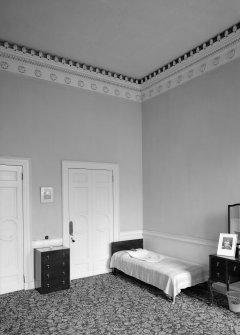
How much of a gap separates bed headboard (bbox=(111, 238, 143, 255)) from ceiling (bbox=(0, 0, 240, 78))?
140 inches

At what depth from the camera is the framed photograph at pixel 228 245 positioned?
14.1ft

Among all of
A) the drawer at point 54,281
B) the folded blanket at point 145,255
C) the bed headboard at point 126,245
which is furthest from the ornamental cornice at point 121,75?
the drawer at point 54,281

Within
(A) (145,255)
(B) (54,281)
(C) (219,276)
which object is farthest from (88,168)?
(C) (219,276)

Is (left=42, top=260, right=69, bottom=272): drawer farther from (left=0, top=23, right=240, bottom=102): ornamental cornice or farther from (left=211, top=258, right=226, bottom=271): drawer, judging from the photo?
(left=0, top=23, right=240, bottom=102): ornamental cornice

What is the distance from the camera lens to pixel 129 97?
6.52 metres

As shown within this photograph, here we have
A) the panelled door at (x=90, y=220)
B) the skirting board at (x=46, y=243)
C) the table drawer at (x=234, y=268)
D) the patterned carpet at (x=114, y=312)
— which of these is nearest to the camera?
the patterned carpet at (x=114, y=312)

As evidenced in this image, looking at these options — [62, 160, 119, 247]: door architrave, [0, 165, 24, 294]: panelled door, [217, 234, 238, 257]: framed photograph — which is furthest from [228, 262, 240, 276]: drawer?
[0, 165, 24, 294]: panelled door

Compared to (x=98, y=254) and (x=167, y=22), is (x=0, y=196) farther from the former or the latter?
(x=167, y=22)

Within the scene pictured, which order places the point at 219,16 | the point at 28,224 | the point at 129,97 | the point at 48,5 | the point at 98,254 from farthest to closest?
the point at 129,97 → the point at 98,254 → the point at 28,224 → the point at 219,16 → the point at 48,5

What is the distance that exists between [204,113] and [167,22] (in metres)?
1.63

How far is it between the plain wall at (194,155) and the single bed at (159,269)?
58 cm

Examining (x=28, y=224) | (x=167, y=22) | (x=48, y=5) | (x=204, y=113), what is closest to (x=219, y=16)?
(x=167, y=22)

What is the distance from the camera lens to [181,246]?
5574 millimetres

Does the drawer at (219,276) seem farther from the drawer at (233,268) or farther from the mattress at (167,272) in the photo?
the mattress at (167,272)
